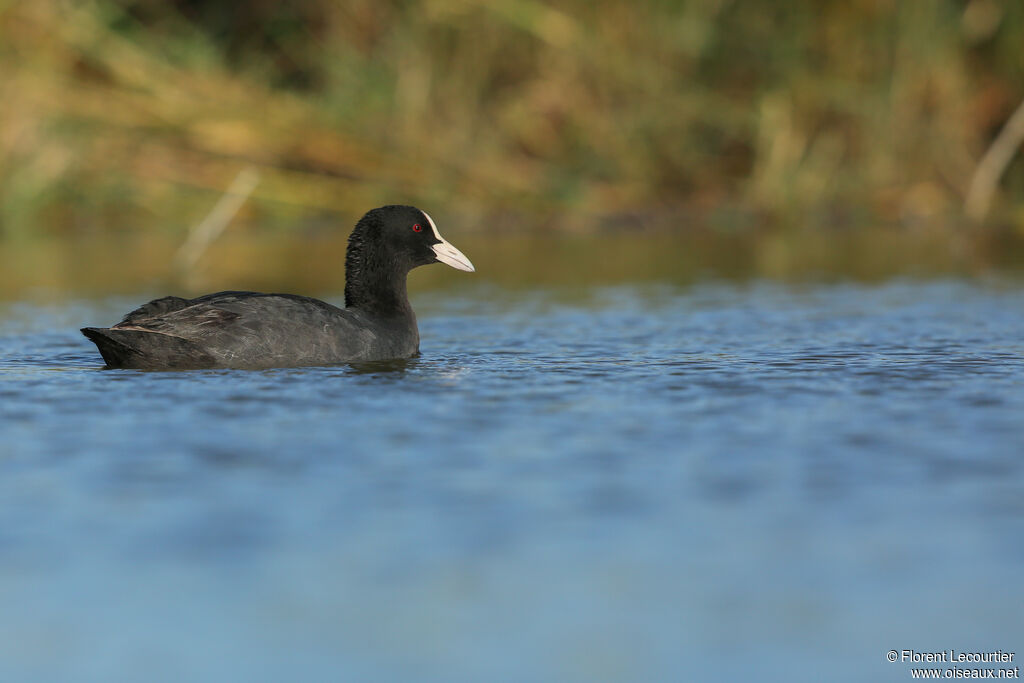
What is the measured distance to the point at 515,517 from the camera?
5000 mm

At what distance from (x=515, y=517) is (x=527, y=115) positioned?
13.9m

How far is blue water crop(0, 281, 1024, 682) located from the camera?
3928 millimetres

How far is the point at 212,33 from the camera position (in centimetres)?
1978

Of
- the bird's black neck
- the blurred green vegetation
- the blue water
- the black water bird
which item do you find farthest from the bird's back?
the blurred green vegetation

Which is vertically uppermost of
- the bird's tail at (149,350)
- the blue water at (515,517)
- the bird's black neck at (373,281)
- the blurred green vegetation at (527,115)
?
the blurred green vegetation at (527,115)

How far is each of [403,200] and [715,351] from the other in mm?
9030

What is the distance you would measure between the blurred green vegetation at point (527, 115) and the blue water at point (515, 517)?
9.13 meters

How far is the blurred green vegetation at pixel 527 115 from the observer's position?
17.2 m

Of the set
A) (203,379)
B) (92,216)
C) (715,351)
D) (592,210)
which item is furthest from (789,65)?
(203,379)

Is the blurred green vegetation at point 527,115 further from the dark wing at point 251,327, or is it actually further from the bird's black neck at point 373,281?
the dark wing at point 251,327

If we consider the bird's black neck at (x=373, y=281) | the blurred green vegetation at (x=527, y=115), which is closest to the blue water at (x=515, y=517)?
the bird's black neck at (x=373, y=281)

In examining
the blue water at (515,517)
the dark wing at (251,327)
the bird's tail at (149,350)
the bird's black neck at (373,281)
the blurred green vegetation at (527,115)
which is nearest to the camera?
the blue water at (515,517)

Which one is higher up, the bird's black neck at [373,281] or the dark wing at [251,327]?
the bird's black neck at [373,281]

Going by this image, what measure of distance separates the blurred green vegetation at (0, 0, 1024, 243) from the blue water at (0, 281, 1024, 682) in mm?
9127
